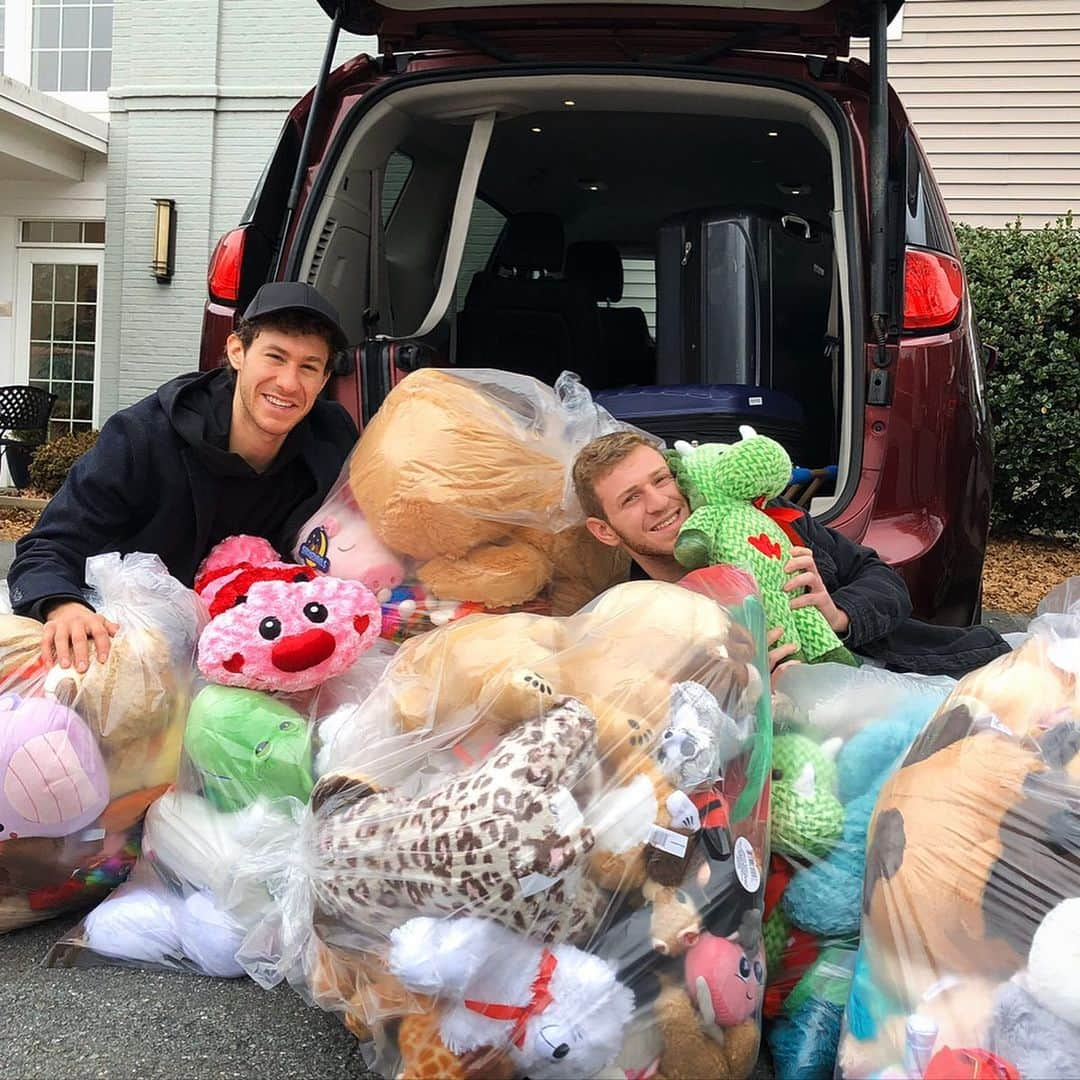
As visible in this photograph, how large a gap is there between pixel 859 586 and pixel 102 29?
976 cm

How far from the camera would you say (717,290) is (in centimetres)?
338

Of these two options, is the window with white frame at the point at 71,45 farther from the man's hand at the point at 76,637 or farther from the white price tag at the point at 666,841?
the white price tag at the point at 666,841

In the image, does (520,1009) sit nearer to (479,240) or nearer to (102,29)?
(479,240)

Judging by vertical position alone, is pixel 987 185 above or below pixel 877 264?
above

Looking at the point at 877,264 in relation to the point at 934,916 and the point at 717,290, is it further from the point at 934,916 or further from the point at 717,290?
the point at 934,916

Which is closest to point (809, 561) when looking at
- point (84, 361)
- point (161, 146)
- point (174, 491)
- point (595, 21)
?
point (174, 491)

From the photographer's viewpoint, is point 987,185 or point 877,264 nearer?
point 877,264

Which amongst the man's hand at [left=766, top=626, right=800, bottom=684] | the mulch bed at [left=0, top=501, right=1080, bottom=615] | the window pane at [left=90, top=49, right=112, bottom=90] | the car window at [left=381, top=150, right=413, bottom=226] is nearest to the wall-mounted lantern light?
the window pane at [left=90, top=49, right=112, bottom=90]

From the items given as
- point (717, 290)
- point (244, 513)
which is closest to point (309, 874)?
point (244, 513)

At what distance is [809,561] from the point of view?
202 cm

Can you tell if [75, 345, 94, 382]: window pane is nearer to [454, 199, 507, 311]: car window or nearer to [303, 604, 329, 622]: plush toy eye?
[454, 199, 507, 311]: car window

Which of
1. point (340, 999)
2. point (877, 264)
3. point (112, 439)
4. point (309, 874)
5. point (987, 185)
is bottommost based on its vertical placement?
point (340, 999)

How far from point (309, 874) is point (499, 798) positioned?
28cm

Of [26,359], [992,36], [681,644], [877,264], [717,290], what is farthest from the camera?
[26,359]
